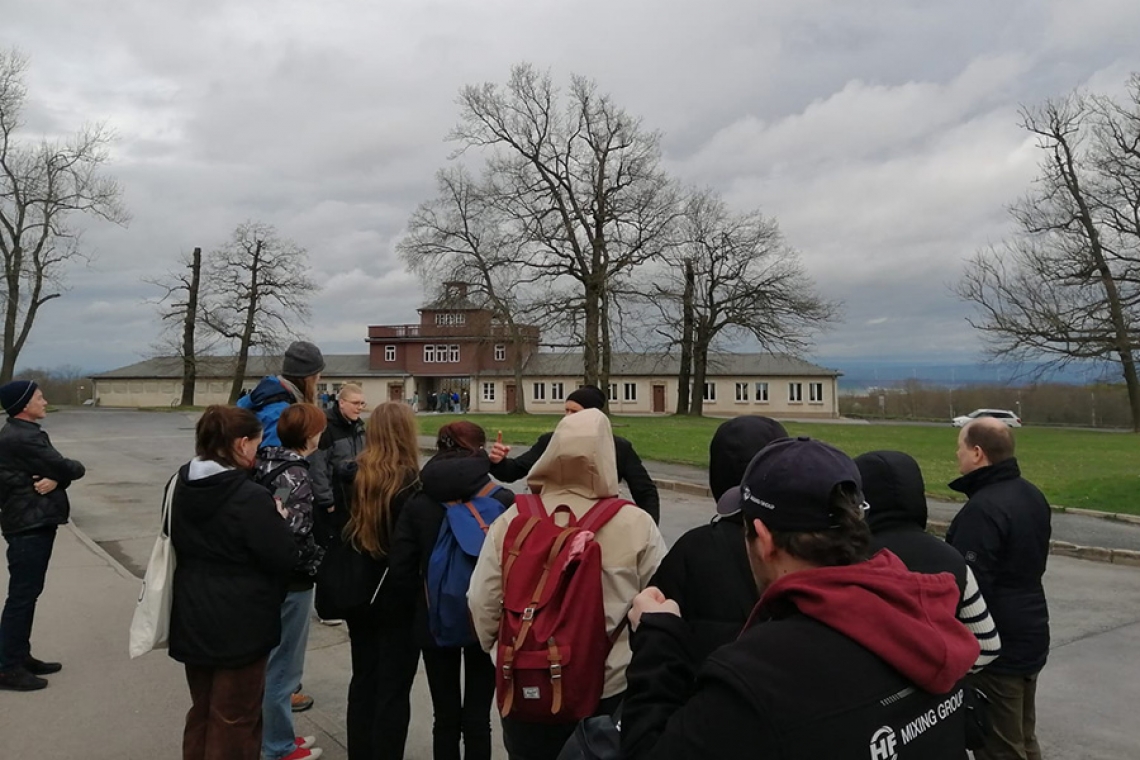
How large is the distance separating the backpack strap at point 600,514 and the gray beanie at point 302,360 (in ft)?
9.34

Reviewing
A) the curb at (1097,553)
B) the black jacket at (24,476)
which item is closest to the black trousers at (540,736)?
the black jacket at (24,476)

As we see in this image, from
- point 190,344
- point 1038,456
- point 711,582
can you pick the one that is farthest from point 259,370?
point 711,582

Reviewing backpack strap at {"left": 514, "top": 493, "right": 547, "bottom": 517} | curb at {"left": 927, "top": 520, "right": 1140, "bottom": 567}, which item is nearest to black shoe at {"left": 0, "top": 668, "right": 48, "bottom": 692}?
backpack strap at {"left": 514, "top": 493, "right": 547, "bottom": 517}

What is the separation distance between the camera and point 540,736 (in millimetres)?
2809

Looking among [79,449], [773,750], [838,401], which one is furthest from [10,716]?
[838,401]

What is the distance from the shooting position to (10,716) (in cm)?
454

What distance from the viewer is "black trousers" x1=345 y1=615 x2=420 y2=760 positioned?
374cm

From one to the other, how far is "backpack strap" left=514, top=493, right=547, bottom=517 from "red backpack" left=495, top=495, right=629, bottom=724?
112 millimetres

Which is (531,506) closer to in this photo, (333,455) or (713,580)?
(713,580)

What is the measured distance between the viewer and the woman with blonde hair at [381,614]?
12.3ft

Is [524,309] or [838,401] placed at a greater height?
[524,309]

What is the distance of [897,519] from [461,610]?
1859mm

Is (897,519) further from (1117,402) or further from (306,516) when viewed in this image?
(1117,402)

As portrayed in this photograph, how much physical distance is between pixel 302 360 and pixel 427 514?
6.55 feet
